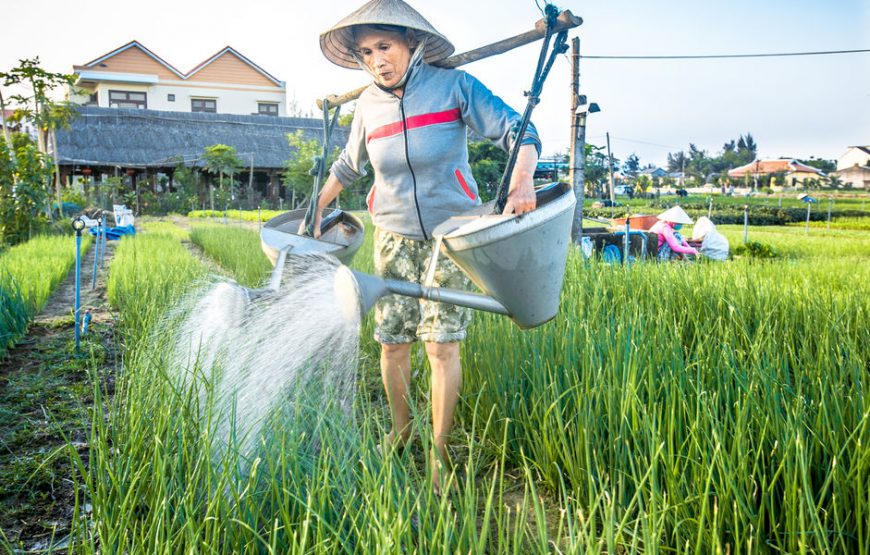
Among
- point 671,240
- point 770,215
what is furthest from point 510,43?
point 770,215

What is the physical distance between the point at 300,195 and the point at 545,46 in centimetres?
2301

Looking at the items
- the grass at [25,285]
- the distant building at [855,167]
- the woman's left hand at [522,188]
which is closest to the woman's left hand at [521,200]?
the woman's left hand at [522,188]

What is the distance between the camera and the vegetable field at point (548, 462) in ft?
4.03

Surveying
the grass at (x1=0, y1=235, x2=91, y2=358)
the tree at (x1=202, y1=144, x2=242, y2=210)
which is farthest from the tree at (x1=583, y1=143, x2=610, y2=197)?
the grass at (x1=0, y1=235, x2=91, y2=358)

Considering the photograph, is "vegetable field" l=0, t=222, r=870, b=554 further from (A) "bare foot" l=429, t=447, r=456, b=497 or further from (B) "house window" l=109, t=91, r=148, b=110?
(B) "house window" l=109, t=91, r=148, b=110

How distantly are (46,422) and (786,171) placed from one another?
56968 mm

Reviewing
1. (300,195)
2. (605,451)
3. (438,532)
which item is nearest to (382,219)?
(605,451)

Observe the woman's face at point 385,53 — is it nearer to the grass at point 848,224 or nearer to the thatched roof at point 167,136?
the grass at point 848,224

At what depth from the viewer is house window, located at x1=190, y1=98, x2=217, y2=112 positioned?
2831cm

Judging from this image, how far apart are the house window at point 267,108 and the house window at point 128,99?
438 cm

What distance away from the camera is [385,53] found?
1.88 metres

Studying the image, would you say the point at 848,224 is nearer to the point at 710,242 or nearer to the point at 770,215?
the point at 770,215

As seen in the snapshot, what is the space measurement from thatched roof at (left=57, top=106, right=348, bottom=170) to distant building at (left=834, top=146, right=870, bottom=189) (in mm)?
38657

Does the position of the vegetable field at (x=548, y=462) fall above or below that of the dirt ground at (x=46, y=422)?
above
